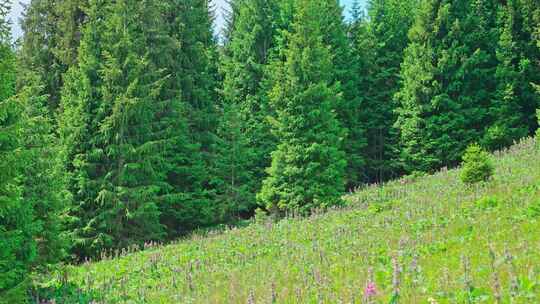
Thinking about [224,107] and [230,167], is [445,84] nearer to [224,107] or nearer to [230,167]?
[224,107]

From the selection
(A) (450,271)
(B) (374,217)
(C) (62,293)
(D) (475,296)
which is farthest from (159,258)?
(D) (475,296)

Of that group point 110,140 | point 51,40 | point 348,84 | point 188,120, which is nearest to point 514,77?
point 348,84

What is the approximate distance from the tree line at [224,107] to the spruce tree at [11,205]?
41 millimetres

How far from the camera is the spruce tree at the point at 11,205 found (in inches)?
420

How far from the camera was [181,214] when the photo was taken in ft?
88.8

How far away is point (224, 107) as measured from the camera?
30016 millimetres

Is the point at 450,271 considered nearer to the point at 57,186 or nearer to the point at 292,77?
the point at 57,186

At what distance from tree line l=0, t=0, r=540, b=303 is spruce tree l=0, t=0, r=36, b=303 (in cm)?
4

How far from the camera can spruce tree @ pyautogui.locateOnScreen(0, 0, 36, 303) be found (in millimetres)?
10672

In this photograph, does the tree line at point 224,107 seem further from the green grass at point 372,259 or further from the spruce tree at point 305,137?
the green grass at point 372,259

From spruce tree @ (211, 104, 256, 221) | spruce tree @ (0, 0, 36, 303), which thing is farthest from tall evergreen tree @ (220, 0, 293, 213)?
spruce tree @ (0, 0, 36, 303)

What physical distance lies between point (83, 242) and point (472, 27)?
27.0m

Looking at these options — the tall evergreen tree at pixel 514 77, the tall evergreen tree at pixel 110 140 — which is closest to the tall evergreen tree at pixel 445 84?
the tall evergreen tree at pixel 514 77

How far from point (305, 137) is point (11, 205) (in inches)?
581
